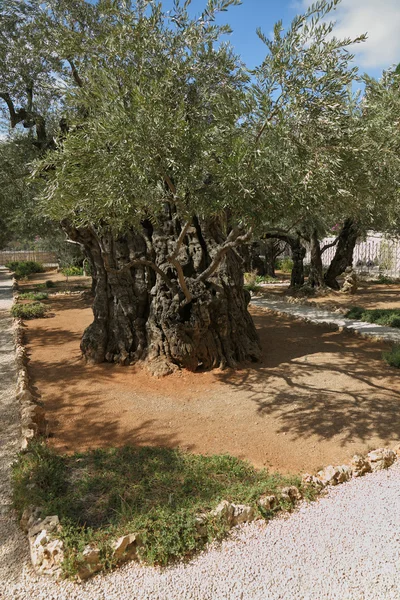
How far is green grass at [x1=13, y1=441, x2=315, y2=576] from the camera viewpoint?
304cm

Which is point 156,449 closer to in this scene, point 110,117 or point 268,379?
point 268,379

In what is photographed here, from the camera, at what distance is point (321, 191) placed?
14.8ft

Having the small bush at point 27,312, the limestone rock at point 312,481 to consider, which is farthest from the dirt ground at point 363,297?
the limestone rock at point 312,481

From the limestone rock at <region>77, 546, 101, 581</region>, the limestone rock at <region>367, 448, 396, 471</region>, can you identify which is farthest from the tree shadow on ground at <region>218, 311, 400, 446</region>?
the limestone rock at <region>77, 546, 101, 581</region>

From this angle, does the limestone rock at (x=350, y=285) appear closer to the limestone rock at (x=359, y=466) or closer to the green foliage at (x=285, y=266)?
the green foliage at (x=285, y=266)

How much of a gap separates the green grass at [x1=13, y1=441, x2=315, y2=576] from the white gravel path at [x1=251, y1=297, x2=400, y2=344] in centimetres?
617

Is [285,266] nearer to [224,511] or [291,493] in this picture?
[291,493]

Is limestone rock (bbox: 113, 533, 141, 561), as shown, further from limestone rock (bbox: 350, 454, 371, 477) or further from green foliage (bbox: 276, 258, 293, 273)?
green foliage (bbox: 276, 258, 293, 273)

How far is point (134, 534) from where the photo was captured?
9.95 ft

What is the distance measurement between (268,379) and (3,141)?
10.8 m

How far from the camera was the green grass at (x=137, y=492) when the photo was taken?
3.04m

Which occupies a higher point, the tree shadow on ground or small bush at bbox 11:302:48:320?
small bush at bbox 11:302:48:320

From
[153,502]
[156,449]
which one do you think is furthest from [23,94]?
[153,502]

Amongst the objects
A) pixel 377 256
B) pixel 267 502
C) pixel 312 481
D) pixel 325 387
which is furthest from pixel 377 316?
pixel 377 256
